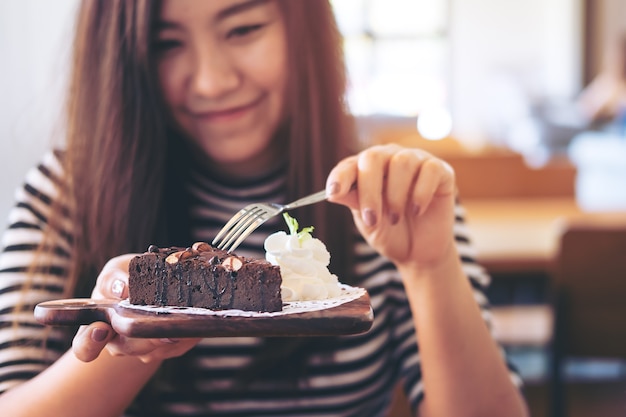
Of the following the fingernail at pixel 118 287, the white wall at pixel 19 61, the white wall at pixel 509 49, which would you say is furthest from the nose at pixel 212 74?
the white wall at pixel 509 49

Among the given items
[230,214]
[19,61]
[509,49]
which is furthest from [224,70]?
[509,49]

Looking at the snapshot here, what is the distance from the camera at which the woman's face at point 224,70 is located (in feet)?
3.98

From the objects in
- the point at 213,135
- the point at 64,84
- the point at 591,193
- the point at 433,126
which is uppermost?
the point at 64,84

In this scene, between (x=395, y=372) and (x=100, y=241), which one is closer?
(x=100, y=241)

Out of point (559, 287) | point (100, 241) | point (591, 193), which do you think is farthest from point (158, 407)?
point (591, 193)

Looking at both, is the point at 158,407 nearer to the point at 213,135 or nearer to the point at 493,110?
the point at 213,135

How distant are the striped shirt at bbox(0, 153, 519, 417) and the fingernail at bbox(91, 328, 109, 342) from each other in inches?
15.8

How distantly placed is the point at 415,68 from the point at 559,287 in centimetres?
746

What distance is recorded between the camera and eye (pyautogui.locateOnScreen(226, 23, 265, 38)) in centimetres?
125

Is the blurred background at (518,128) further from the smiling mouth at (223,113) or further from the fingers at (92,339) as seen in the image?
the fingers at (92,339)

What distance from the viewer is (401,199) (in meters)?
1.05

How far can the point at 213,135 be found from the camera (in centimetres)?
131

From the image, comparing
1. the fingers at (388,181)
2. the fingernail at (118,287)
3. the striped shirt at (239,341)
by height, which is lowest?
the striped shirt at (239,341)

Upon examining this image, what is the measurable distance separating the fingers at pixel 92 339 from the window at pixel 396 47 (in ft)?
27.8
